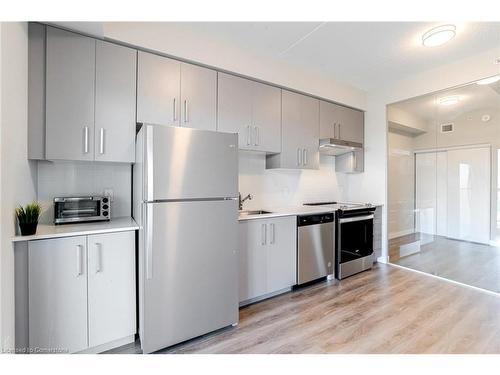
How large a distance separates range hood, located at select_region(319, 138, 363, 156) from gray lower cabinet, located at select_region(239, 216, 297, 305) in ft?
3.91

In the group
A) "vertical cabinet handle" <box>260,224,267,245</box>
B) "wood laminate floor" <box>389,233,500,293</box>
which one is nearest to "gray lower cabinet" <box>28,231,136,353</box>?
"vertical cabinet handle" <box>260,224,267,245</box>

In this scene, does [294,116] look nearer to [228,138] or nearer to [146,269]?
[228,138]

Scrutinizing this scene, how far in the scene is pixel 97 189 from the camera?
2199mm

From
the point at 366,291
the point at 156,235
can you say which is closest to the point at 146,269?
the point at 156,235

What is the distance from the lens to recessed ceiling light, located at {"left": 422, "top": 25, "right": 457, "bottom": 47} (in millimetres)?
2246

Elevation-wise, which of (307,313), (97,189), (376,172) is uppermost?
(376,172)

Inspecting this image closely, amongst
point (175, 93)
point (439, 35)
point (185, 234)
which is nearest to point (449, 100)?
point (439, 35)

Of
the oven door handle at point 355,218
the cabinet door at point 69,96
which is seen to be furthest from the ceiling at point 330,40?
the oven door handle at point 355,218

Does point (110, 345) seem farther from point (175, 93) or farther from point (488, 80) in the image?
point (488, 80)

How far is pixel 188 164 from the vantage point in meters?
1.75

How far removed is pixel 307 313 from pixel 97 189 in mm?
2239

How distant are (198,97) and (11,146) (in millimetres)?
1433

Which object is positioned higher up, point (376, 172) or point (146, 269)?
point (376, 172)

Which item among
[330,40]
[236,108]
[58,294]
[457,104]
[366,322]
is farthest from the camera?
[457,104]
